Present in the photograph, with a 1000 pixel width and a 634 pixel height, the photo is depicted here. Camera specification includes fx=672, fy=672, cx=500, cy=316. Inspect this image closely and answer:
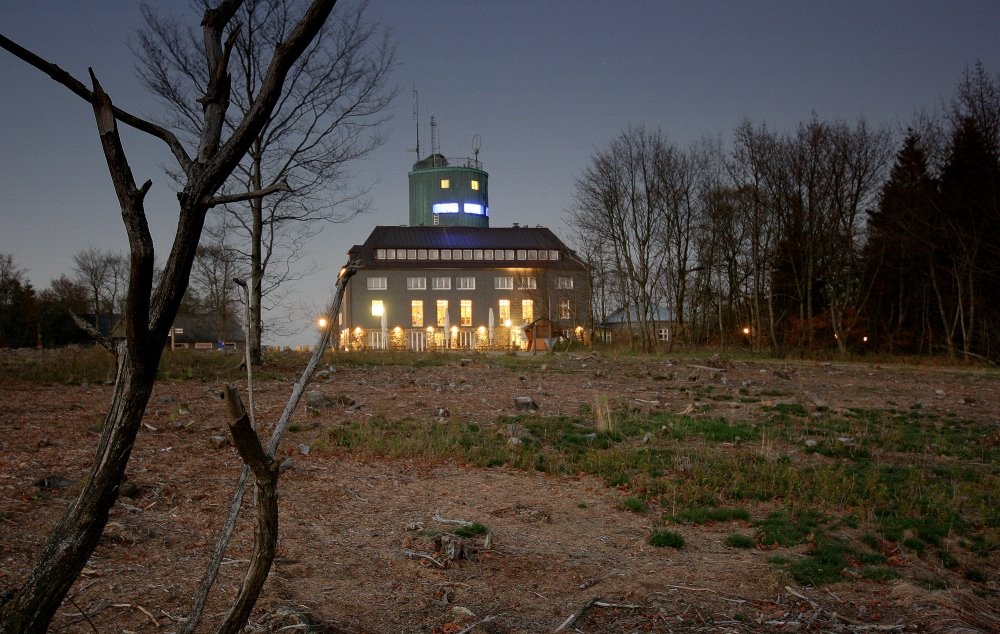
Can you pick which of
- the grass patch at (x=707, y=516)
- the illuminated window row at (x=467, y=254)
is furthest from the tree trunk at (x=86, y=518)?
the illuminated window row at (x=467, y=254)

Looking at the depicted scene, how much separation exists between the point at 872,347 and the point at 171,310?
44431 millimetres

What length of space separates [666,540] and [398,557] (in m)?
2.53

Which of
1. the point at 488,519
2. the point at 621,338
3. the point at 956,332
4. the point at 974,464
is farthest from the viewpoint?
the point at 621,338

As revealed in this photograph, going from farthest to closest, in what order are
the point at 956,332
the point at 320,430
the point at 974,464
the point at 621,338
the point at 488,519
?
1. the point at 621,338
2. the point at 956,332
3. the point at 320,430
4. the point at 974,464
5. the point at 488,519

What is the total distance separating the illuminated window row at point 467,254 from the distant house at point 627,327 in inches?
345

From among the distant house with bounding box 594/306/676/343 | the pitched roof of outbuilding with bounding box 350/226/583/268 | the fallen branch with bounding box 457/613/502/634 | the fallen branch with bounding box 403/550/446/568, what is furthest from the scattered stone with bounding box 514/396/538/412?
the pitched roof of outbuilding with bounding box 350/226/583/268

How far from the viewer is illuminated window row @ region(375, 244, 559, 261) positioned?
61031 millimetres

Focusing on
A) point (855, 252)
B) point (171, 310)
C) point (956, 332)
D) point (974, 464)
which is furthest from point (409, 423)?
point (956, 332)

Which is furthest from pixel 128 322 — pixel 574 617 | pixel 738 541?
pixel 738 541

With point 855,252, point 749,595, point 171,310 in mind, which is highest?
point 855,252

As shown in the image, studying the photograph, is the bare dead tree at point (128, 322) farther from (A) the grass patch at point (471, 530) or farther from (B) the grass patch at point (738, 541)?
(B) the grass patch at point (738, 541)

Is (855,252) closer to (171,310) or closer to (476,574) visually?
(476,574)

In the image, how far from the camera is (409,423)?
11.9 meters

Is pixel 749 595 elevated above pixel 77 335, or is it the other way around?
pixel 77 335
